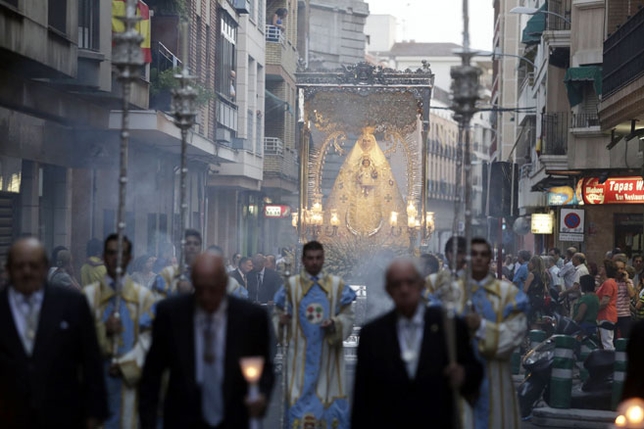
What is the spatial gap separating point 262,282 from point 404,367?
1439 centimetres

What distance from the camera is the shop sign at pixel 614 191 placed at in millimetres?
29091

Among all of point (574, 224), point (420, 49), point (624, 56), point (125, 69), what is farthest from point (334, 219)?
point (420, 49)

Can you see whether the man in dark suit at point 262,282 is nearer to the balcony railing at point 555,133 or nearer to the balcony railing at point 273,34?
the balcony railing at point 555,133

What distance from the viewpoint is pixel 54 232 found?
23.0m

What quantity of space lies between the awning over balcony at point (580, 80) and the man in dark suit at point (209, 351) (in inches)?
865

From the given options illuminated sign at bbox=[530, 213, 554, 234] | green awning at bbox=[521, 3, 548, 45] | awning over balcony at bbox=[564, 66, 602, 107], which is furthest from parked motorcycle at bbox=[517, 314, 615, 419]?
green awning at bbox=[521, 3, 548, 45]

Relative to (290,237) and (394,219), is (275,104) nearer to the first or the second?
(290,237)

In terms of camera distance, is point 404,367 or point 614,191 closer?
point 404,367

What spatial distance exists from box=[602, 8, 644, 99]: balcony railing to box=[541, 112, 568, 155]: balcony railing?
1099 cm

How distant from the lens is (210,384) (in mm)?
6879

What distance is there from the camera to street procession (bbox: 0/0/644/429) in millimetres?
6934

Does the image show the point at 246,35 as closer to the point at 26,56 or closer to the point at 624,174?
the point at 624,174

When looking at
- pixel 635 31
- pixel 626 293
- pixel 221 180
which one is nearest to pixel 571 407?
pixel 626 293

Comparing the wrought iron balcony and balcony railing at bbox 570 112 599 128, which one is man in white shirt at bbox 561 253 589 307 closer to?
balcony railing at bbox 570 112 599 128
